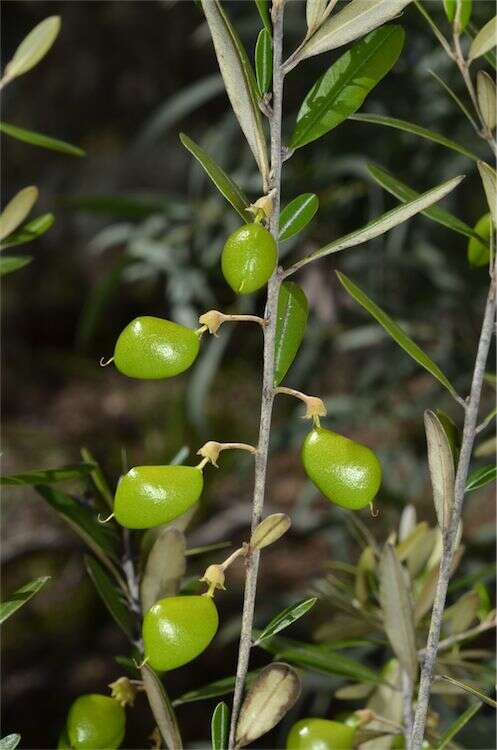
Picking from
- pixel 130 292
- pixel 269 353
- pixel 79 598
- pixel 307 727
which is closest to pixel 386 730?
pixel 307 727

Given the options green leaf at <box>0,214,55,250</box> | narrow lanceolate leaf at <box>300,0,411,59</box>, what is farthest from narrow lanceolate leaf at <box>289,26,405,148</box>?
green leaf at <box>0,214,55,250</box>

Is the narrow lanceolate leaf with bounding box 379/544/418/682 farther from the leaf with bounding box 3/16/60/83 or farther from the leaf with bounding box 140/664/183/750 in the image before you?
the leaf with bounding box 3/16/60/83

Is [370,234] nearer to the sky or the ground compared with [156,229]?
nearer to the sky

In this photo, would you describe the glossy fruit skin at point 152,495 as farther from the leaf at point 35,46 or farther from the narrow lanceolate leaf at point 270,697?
the leaf at point 35,46

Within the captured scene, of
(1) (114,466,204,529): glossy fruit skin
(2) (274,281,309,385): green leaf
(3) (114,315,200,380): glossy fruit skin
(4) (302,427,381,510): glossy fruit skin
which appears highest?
(3) (114,315,200,380): glossy fruit skin

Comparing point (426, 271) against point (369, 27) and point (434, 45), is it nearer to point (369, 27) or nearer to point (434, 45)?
point (434, 45)

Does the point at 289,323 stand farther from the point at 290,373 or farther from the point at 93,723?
the point at 290,373

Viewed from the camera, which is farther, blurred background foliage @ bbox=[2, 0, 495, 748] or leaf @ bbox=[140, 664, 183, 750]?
blurred background foliage @ bbox=[2, 0, 495, 748]
